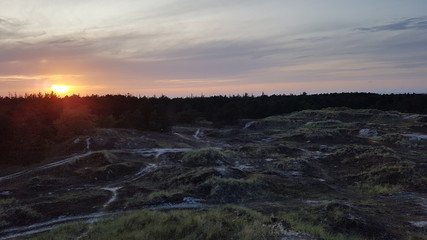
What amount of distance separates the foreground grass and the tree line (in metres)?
25.1

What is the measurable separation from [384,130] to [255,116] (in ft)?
128

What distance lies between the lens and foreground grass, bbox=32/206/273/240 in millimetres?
15281

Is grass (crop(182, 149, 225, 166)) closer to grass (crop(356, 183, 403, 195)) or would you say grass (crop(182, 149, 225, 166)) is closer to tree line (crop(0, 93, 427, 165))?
grass (crop(356, 183, 403, 195))

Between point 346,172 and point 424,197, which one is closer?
point 424,197

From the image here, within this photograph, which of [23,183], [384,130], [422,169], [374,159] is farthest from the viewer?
[384,130]

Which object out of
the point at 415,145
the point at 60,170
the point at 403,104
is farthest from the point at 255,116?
the point at 60,170

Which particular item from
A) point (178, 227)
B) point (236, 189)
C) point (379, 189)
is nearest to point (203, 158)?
point (236, 189)

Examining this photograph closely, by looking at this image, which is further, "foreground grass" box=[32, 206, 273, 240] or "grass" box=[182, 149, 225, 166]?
"grass" box=[182, 149, 225, 166]

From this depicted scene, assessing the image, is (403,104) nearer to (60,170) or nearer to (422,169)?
(422,169)

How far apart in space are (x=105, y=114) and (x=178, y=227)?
5783 cm

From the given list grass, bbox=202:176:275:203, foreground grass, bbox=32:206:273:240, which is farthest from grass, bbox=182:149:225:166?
foreground grass, bbox=32:206:273:240

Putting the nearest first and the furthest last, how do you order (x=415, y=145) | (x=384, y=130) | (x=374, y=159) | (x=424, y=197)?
(x=424, y=197) < (x=374, y=159) < (x=415, y=145) < (x=384, y=130)

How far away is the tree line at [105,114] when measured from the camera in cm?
4250

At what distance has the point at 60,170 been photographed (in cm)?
3525
